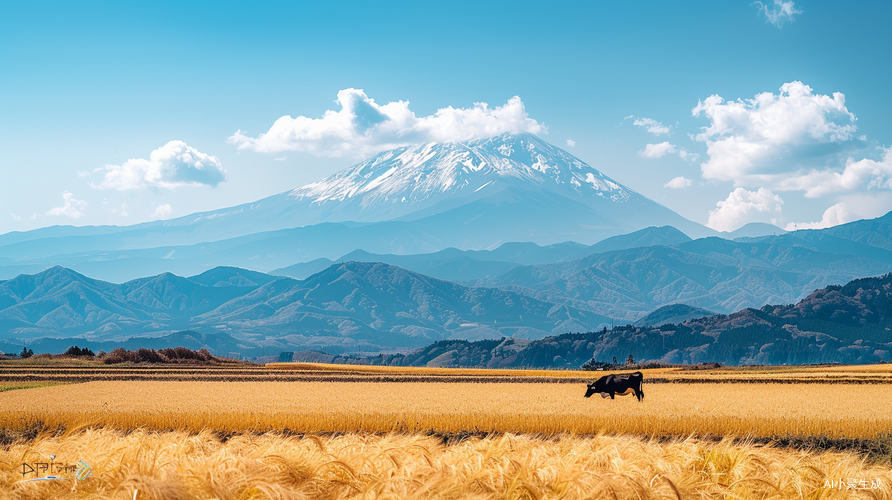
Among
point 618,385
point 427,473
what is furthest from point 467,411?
point 427,473

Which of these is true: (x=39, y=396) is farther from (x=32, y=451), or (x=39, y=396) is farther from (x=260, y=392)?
(x=32, y=451)

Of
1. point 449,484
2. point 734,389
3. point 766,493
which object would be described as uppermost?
point 449,484

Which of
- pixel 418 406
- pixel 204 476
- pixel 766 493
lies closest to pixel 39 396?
pixel 418 406

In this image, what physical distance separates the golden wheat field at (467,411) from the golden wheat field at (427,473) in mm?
12635

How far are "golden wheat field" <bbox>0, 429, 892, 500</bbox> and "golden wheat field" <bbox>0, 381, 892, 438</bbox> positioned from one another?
1263cm

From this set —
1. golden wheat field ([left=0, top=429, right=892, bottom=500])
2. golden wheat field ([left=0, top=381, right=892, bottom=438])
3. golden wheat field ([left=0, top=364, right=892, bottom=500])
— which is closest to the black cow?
golden wheat field ([left=0, top=364, right=892, bottom=500])

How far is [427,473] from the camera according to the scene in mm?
8930

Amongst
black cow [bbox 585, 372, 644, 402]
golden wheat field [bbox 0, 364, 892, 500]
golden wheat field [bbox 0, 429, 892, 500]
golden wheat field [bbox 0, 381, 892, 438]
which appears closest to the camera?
golden wheat field [bbox 0, 429, 892, 500]

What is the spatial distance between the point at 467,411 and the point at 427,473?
19.7 meters

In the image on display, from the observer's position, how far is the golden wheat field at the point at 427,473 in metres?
7.97

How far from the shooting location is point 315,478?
8.65m

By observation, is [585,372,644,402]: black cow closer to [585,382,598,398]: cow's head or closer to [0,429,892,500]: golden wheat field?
[585,382,598,398]: cow's head

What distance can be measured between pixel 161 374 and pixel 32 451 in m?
53.1

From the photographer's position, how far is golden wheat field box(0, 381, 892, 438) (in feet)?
80.6
